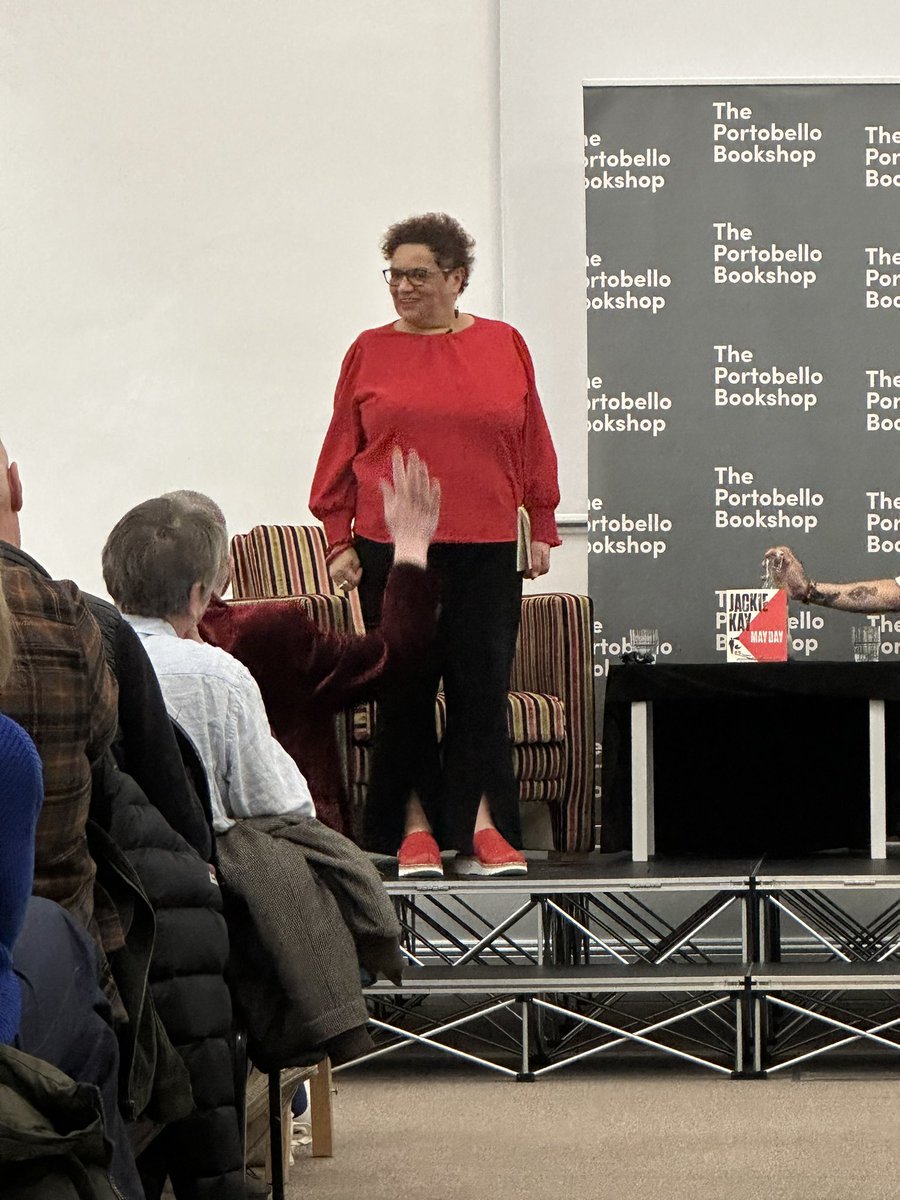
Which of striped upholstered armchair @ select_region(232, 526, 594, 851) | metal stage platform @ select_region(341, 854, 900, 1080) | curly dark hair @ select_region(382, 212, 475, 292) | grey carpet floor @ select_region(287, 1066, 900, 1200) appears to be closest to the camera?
grey carpet floor @ select_region(287, 1066, 900, 1200)

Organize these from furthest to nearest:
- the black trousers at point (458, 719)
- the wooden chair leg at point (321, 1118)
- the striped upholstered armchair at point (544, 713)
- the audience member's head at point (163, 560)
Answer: the striped upholstered armchair at point (544, 713) < the black trousers at point (458, 719) < the wooden chair leg at point (321, 1118) < the audience member's head at point (163, 560)

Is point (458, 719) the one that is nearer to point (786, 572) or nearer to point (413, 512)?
point (413, 512)

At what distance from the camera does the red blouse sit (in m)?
4.30

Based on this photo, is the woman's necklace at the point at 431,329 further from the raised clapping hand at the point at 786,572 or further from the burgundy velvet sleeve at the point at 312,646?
the raised clapping hand at the point at 786,572

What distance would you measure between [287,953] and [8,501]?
723 millimetres

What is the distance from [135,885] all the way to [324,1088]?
5.26 ft

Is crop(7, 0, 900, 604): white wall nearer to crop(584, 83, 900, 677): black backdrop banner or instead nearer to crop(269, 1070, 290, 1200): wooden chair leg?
crop(584, 83, 900, 677): black backdrop banner

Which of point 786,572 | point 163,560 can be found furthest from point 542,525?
point 163,560

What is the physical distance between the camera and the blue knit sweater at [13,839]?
1.25m

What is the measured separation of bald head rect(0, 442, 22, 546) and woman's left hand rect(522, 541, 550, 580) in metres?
2.37

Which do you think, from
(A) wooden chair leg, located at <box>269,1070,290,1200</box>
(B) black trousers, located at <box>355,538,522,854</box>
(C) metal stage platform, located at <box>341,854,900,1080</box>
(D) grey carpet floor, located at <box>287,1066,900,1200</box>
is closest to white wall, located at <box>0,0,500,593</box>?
(B) black trousers, located at <box>355,538,522,854</box>

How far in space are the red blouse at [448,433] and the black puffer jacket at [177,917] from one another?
2148 mm

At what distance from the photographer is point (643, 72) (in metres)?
5.68

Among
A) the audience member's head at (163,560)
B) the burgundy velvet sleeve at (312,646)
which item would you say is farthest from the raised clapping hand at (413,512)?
the audience member's head at (163,560)
